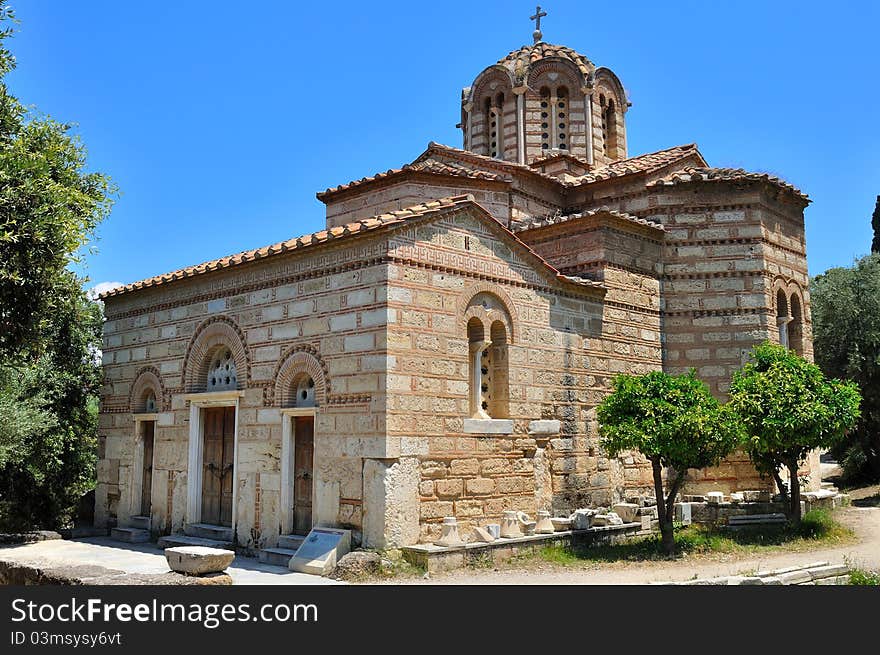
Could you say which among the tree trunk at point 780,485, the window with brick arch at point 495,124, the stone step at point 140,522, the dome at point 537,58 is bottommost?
the stone step at point 140,522

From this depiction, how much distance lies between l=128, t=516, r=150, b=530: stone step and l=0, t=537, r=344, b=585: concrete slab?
44cm

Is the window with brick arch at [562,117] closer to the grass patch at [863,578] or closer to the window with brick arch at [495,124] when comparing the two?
the window with brick arch at [495,124]

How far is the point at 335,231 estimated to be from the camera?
11.1 m

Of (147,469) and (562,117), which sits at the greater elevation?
(562,117)

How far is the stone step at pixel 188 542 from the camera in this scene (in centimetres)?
1205

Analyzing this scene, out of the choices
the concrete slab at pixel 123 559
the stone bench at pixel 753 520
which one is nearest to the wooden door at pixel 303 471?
the concrete slab at pixel 123 559

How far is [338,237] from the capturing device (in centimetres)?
1087

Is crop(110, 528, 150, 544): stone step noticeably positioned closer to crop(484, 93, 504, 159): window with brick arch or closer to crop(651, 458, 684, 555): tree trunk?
crop(651, 458, 684, 555): tree trunk

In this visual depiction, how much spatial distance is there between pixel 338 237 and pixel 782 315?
860cm

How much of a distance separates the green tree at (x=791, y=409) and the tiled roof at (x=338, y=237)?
2.88 meters

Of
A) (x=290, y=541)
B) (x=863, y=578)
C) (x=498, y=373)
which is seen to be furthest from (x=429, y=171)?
(x=863, y=578)

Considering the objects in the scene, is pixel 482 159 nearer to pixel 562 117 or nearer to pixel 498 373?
pixel 562 117

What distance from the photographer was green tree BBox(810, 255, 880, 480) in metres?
18.3

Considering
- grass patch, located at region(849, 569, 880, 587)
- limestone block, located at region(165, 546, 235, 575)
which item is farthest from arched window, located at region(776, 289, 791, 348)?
limestone block, located at region(165, 546, 235, 575)
